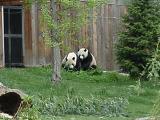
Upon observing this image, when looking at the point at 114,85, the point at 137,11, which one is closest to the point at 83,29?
the point at 137,11

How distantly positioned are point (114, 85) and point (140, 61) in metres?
2.09

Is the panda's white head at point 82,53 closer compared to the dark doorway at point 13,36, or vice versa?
the dark doorway at point 13,36

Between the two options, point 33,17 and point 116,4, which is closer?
point 33,17

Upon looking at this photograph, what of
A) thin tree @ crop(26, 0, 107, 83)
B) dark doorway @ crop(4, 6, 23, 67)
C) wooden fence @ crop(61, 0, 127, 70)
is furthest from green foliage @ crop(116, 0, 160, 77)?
dark doorway @ crop(4, 6, 23, 67)

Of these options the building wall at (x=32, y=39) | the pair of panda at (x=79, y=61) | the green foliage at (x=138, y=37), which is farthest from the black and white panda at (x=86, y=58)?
the green foliage at (x=138, y=37)

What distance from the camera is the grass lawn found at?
11.0m

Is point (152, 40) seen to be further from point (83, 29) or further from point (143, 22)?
point (83, 29)

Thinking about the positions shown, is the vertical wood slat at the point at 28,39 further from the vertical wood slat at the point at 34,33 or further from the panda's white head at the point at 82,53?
the panda's white head at the point at 82,53

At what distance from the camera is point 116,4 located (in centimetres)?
2172

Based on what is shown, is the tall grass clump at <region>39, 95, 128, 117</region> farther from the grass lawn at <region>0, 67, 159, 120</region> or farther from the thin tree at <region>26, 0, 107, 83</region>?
the thin tree at <region>26, 0, 107, 83</region>

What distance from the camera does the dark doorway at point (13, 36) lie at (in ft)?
64.3

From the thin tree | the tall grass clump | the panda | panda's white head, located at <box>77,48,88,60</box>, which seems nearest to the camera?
the tall grass clump

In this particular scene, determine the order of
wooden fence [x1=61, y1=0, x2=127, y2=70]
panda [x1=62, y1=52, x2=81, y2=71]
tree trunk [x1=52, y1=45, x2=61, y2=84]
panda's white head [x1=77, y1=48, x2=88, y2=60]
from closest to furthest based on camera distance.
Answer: tree trunk [x1=52, y1=45, x2=61, y2=84]
panda [x1=62, y1=52, x2=81, y2=71]
panda's white head [x1=77, y1=48, x2=88, y2=60]
wooden fence [x1=61, y1=0, x2=127, y2=70]

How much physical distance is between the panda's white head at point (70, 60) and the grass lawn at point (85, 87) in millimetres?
998
